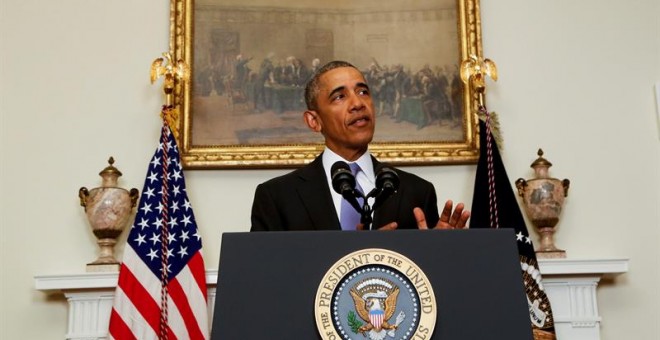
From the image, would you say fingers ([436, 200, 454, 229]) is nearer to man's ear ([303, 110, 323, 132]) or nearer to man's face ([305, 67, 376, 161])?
man's face ([305, 67, 376, 161])

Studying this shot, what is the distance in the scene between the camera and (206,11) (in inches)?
197

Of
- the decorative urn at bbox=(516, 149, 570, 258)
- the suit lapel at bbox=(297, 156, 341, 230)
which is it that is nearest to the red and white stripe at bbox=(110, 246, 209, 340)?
the suit lapel at bbox=(297, 156, 341, 230)

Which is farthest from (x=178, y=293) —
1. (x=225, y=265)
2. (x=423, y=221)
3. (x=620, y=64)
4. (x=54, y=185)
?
(x=620, y=64)

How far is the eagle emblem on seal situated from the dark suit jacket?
3.05ft

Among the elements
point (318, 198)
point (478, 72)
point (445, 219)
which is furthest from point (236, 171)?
point (445, 219)

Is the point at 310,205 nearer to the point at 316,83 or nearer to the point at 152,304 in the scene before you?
the point at 316,83

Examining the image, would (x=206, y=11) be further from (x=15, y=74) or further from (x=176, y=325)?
(x=176, y=325)

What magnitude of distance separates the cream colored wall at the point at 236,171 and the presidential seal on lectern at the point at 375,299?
3111 mm

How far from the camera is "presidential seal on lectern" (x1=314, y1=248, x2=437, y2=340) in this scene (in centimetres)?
160

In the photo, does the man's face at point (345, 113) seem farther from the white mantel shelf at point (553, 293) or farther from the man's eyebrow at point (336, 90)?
the white mantel shelf at point (553, 293)

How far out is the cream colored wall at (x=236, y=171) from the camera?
462 cm

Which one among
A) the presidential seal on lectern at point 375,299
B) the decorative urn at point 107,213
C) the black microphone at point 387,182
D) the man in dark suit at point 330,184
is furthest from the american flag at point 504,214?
the presidential seal on lectern at point 375,299

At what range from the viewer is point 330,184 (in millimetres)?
2783

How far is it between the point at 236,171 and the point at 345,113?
6.53 ft
